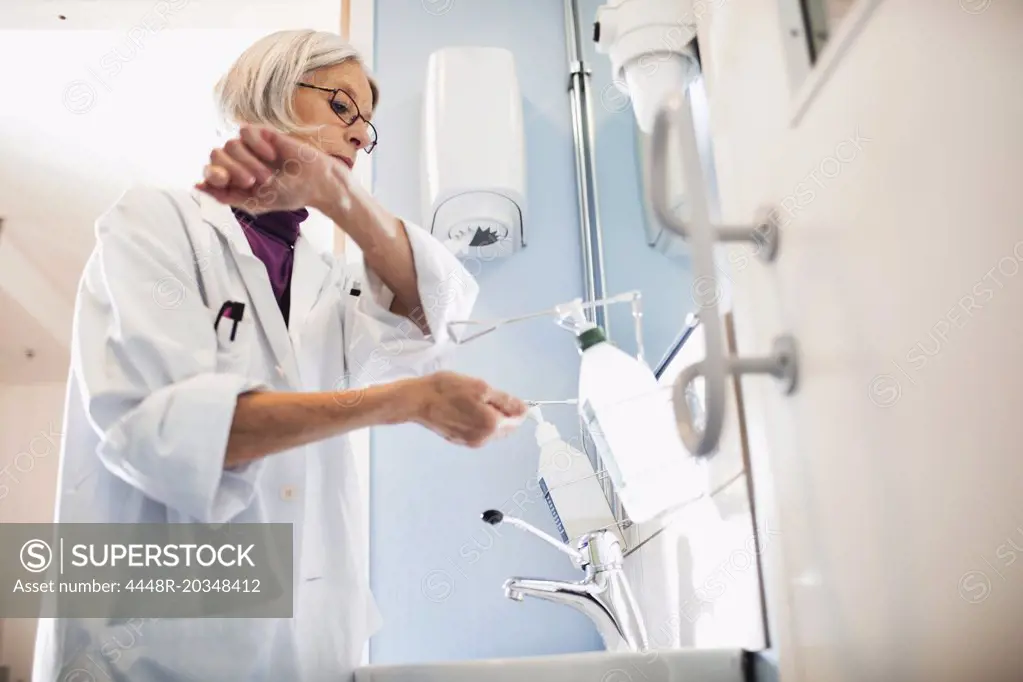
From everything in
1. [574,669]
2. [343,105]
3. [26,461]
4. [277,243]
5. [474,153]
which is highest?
[26,461]

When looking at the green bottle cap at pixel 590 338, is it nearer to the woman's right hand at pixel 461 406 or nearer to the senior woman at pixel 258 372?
the senior woman at pixel 258 372

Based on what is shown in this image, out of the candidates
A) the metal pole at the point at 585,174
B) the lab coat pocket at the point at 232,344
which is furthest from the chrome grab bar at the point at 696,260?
the metal pole at the point at 585,174

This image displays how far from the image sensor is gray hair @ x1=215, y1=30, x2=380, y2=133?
92 cm

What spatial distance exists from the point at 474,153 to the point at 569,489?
1.85 feet

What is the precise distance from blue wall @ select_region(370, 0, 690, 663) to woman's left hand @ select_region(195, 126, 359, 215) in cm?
60

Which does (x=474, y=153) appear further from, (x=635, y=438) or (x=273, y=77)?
(x=635, y=438)

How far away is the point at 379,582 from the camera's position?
1204mm

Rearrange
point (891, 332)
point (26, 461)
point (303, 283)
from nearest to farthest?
point (891, 332)
point (303, 283)
point (26, 461)

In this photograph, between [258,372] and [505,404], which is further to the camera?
[258,372]

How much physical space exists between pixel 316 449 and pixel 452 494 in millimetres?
468

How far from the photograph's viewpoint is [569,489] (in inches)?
42.3

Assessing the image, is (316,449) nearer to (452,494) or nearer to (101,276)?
(101,276)

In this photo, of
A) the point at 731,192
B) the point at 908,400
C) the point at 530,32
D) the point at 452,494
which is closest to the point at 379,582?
the point at 452,494

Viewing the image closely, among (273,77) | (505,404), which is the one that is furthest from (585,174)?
(505,404)
